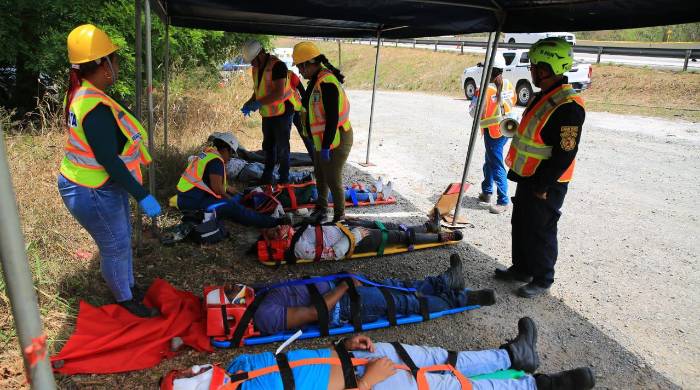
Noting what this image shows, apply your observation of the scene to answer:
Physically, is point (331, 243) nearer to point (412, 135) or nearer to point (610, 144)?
point (412, 135)

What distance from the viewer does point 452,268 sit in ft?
11.7

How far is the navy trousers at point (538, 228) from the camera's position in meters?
3.56

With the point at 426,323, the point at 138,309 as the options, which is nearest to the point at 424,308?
the point at 426,323

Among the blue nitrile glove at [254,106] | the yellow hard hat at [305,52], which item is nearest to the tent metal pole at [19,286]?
the yellow hard hat at [305,52]

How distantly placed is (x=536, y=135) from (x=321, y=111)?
7.01ft

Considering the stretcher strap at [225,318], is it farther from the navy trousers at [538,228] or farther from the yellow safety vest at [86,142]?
the navy trousers at [538,228]

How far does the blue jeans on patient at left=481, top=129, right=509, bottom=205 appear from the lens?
5684 millimetres

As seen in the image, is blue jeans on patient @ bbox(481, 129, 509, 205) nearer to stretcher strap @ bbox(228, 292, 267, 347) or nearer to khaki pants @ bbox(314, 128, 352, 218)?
khaki pants @ bbox(314, 128, 352, 218)

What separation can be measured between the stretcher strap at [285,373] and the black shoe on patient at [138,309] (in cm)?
135

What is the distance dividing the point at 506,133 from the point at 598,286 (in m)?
1.64

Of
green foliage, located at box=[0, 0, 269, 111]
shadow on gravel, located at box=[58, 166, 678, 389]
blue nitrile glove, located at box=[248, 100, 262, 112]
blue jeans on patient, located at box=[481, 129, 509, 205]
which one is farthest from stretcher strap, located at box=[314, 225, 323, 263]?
green foliage, located at box=[0, 0, 269, 111]

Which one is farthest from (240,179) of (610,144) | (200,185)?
A: (610,144)

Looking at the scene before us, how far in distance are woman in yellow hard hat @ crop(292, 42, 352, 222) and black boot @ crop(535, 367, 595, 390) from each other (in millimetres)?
2851

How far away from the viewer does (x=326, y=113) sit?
4430 mm
